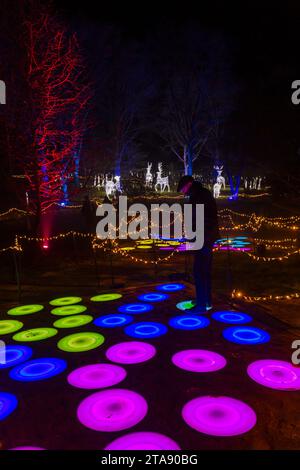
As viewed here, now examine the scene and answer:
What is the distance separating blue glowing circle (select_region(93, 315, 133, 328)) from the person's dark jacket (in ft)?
5.32

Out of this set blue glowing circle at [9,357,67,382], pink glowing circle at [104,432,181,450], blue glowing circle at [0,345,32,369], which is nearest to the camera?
pink glowing circle at [104,432,181,450]

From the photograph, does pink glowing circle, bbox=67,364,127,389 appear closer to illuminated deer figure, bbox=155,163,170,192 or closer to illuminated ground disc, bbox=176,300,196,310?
illuminated ground disc, bbox=176,300,196,310

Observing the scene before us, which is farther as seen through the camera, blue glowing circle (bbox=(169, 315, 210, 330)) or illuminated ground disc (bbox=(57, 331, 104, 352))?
blue glowing circle (bbox=(169, 315, 210, 330))

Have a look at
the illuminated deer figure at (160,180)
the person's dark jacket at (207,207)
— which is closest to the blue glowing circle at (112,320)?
the person's dark jacket at (207,207)

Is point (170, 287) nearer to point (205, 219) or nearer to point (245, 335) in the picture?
point (205, 219)

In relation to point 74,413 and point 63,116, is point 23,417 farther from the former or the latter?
point 63,116

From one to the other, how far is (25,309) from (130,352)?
8.52 ft

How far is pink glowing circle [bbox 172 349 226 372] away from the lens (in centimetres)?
370

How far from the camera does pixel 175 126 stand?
117 feet

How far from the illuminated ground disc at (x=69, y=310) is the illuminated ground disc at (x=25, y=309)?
0.32m

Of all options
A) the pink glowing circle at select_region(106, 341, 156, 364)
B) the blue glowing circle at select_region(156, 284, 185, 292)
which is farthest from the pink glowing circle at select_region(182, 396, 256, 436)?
the blue glowing circle at select_region(156, 284, 185, 292)

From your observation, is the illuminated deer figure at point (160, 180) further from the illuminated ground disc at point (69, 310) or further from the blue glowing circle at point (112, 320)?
the blue glowing circle at point (112, 320)

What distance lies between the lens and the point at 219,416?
115 inches

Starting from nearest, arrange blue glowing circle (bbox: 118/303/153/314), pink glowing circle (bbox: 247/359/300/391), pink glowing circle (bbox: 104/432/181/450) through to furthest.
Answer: pink glowing circle (bbox: 104/432/181/450)
pink glowing circle (bbox: 247/359/300/391)
blue glowing circle (bbox: 118/303/153/314)
